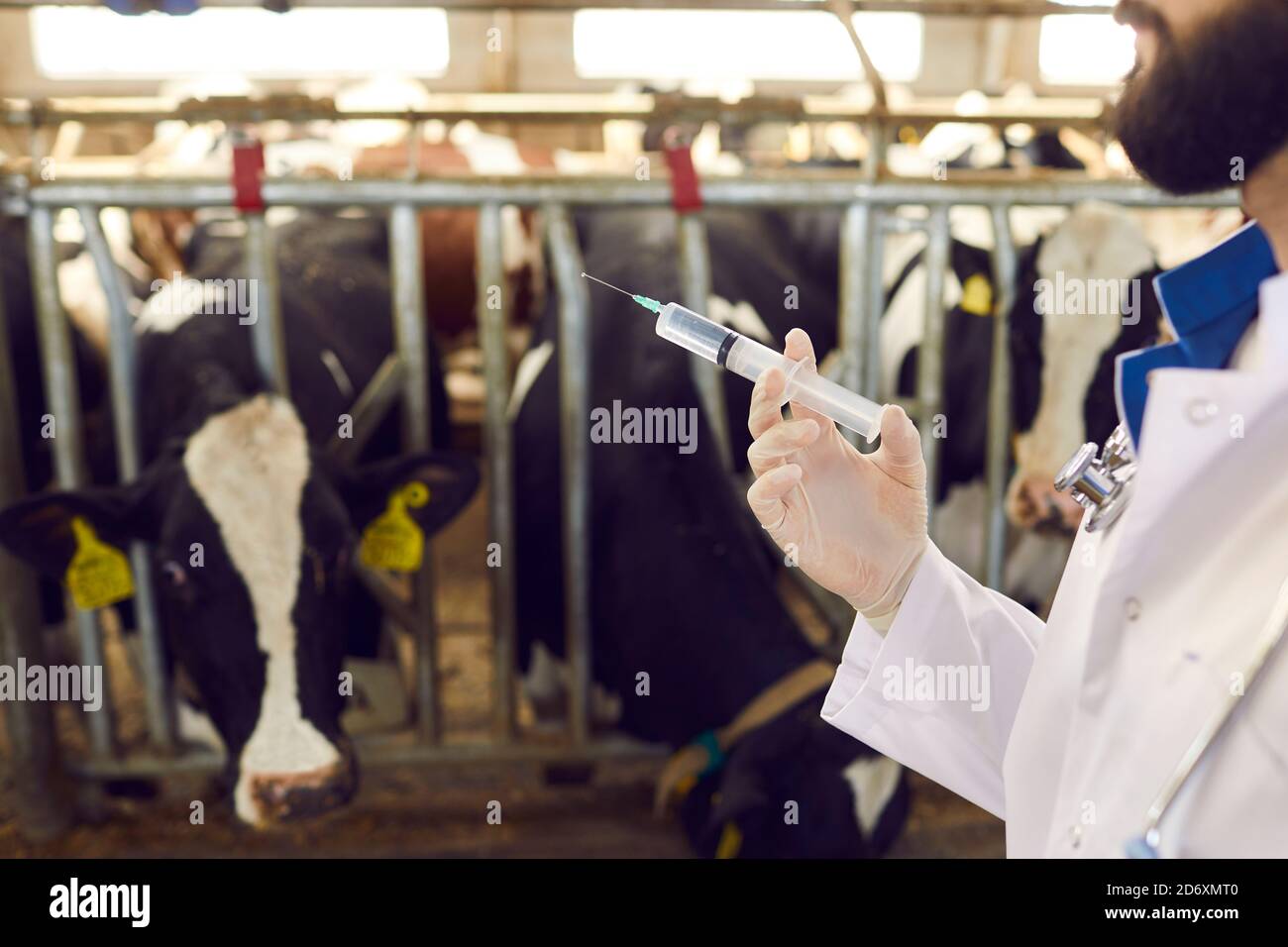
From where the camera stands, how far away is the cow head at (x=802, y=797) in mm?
1972

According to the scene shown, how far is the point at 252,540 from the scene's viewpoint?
2045mm

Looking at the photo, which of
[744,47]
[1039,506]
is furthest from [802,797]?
[744,47]

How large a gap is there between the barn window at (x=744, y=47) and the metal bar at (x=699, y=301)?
246 inches

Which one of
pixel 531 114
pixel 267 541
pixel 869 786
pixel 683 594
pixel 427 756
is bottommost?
pixel 427 756

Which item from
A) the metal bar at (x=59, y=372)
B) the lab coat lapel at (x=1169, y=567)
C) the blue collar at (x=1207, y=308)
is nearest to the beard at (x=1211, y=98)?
the blue collar at (x=1207, y=308)

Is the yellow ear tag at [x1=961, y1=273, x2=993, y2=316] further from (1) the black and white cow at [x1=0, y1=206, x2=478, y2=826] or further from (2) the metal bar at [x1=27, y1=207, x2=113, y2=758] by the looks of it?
(2) the metal bar at [x1=27, y1=207, x2=113, y2=758]

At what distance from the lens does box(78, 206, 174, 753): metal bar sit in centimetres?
236

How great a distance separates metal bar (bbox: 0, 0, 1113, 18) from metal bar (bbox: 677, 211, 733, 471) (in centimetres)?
43

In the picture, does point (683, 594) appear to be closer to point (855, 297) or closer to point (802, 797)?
point (802, 797)

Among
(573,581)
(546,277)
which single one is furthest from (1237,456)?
(546,277)

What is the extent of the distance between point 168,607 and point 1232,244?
1897mm

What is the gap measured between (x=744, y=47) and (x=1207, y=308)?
831 cm

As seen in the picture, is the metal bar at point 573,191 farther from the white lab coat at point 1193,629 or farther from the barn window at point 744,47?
the barn window at point 744,47
